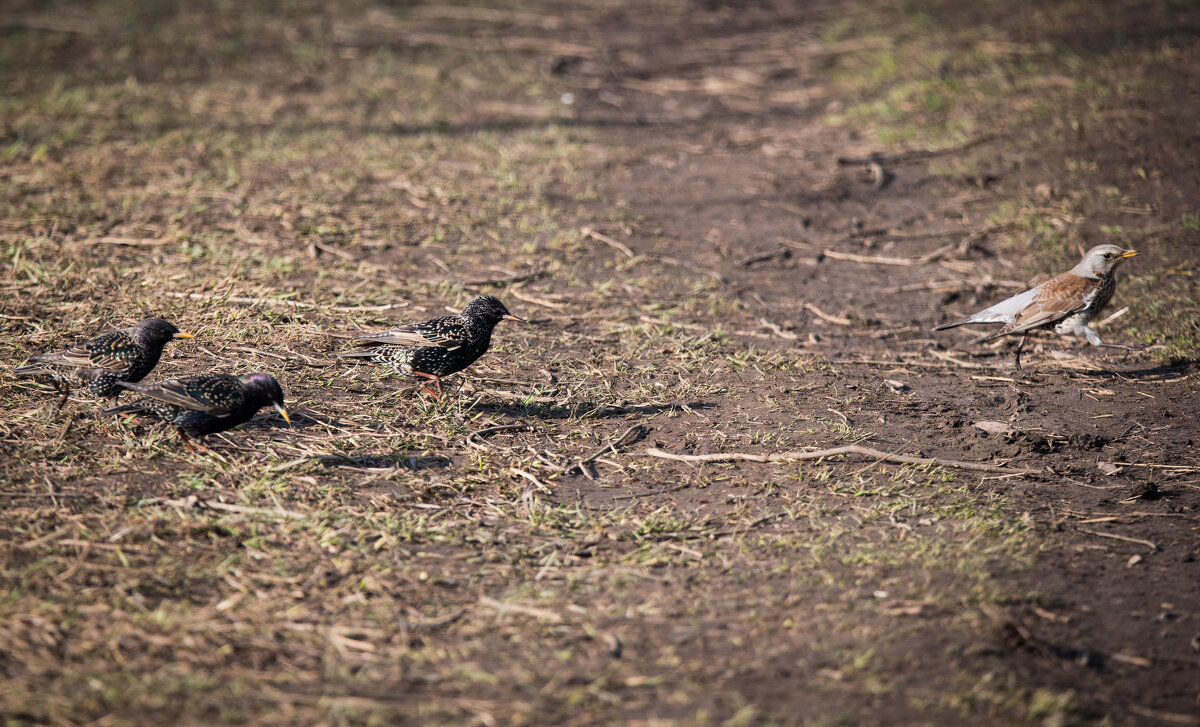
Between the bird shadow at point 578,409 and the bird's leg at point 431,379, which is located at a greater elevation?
the bird's leg at point 431,379

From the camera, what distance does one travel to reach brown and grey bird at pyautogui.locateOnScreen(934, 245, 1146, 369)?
6879mm

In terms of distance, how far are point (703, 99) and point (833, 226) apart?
438 cm

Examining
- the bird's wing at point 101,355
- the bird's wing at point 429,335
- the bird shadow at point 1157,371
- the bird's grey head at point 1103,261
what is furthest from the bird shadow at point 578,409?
the bird's grey head at point 1103,261

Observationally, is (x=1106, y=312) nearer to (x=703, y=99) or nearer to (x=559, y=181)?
(x=559, y=181)

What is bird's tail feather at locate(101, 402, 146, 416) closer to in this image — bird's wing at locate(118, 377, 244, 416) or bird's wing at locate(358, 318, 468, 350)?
bird's wing at locate(118, 377, 244, 416)

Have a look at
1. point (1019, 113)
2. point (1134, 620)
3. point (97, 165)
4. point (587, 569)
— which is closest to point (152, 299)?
point (97, 165)

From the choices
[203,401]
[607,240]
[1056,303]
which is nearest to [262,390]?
[203,401]

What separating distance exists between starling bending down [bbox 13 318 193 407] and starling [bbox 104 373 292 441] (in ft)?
0.81

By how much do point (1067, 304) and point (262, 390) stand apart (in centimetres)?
562

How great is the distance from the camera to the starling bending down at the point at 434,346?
5.78m

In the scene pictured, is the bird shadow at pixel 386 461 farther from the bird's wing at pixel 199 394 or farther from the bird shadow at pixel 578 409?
the bird shadow at pixel 578 409

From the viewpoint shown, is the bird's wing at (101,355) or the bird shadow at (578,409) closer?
the bird's wing at (101,355)

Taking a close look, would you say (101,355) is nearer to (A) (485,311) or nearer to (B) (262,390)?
(B) (262,390)

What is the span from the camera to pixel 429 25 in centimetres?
1530
